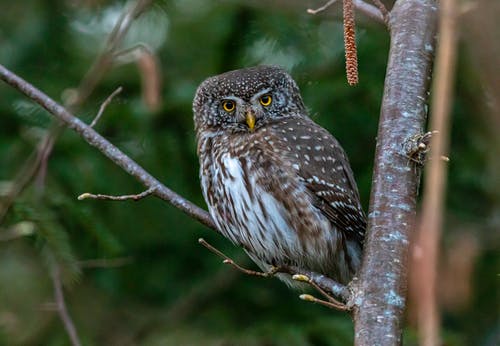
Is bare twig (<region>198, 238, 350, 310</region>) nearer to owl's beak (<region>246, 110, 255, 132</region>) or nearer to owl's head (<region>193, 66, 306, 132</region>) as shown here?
owl's beak (<region>246, 110, 255, 132</region>)

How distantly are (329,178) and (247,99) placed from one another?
0.69 m

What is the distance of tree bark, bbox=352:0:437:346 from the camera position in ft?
8.25

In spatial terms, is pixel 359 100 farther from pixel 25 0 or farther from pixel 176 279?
pixel 25 0

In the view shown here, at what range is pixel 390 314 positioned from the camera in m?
2.49

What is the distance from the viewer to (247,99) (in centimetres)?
437

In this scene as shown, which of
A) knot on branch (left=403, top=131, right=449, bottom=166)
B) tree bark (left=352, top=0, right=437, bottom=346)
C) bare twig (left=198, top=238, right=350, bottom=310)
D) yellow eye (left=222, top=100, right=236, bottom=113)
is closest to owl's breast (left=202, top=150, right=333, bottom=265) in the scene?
yellow eye (left=222, top=100, right=236, bottom=113)

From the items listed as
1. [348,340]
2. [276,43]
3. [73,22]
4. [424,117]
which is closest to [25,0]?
[73,22]

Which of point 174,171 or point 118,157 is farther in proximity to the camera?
point 174,171

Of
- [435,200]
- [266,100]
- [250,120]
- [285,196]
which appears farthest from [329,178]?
[435,200]

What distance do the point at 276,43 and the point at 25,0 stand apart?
186 centimetres

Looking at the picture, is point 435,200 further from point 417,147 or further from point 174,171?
point 174,171

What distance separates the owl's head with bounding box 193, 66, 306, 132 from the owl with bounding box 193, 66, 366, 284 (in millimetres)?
36

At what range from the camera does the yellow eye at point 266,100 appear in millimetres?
4406

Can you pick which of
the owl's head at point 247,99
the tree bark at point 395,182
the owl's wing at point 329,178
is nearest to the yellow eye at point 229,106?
the owl's head at point 247,99
